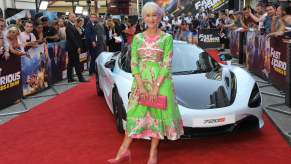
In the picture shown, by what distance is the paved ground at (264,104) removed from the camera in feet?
17.9

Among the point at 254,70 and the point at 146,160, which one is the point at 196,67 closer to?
the point at 146,160

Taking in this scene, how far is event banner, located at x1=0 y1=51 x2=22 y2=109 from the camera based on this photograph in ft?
23.7

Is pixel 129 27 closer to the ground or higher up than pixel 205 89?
higher up

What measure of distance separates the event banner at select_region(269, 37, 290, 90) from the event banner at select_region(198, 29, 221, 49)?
10665mm

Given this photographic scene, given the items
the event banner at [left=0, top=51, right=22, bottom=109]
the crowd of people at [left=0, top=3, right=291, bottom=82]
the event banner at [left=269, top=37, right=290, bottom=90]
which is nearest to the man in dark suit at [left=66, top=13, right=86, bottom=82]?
the crowd of people at [left=0, top=3, right=291, bottom=82]

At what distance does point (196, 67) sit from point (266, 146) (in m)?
1.52

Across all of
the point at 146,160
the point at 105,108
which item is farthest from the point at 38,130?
the point at 146,160

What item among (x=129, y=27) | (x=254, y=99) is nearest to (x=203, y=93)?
(x=254, y=99)

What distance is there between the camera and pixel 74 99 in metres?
8.14

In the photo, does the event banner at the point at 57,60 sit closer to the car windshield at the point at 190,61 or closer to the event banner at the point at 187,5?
the car windshield at the point at 190,61

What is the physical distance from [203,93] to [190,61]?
3.24ft

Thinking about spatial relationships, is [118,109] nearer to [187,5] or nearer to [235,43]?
[235,43]

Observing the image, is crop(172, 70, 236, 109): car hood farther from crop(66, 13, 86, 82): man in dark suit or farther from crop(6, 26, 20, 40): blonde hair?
crop(66, 13, 86, 82): man in dark suit

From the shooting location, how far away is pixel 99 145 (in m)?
4.93
